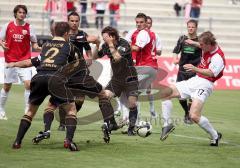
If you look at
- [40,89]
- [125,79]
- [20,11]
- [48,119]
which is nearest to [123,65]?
[125,79]

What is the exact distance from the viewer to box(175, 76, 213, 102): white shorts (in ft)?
43.0

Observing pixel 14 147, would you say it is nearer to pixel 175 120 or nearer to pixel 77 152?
pixel 77 152

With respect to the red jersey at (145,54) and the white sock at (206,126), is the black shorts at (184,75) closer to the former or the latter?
the red jersey at (145,54)

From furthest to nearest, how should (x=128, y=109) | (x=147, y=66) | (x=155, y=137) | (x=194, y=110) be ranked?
(x=147, y=66)
(x=128, y=109)
(x=155, y=137)
(x=194, y=110)

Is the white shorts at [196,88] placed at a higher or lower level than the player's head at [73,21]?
lower

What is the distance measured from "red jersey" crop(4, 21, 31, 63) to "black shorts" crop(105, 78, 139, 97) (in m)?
3.46

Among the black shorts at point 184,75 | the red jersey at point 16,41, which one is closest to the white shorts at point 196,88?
the black shorts at point 184,75

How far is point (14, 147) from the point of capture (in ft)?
39.0

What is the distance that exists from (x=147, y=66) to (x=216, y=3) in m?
21.7

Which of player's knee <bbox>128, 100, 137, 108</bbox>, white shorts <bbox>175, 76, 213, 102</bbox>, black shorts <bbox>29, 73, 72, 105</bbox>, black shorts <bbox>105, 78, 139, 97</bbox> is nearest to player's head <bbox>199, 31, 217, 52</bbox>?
white shorts <bbox>175, 76, 213, 102</bbox>

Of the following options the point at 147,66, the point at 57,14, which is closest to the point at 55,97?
the point at 147,66

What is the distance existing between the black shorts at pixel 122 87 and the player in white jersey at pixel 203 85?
1078 mm

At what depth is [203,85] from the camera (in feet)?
43.1

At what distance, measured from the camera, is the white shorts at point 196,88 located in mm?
13117
